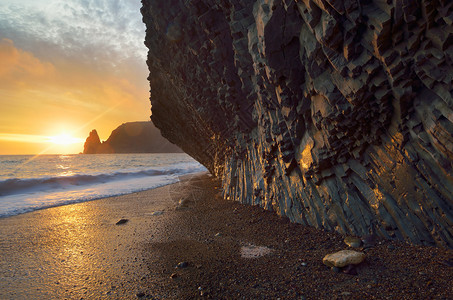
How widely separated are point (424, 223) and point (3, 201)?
1022 inches

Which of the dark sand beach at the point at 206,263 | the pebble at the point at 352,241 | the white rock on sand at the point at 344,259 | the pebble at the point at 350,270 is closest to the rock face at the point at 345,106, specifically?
the pebble at the point at 352,241

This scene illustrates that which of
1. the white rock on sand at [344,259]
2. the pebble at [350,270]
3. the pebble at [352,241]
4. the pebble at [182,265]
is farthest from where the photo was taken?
the pebble at [352,241]

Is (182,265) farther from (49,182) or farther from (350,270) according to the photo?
(49,182)

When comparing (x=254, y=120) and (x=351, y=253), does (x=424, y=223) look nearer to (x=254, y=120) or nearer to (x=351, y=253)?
(x=351, y=253)

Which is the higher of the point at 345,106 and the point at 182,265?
the point at 345,106

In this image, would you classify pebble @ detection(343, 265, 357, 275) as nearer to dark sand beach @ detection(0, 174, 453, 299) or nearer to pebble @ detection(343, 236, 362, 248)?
dark sand beach @ detection(0, 174, 453, 299)

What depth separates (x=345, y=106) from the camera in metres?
6.82

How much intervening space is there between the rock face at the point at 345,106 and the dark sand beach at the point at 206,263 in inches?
38.2

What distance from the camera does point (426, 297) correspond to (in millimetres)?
4473

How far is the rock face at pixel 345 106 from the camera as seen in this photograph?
17.1 ft

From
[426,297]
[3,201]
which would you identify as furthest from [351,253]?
[3,201]

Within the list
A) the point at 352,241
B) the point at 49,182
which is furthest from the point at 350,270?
the point at 49,182

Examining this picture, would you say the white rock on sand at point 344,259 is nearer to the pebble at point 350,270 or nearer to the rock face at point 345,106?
the pebble at point 350,270

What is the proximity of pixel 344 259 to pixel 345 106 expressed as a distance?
4.16 m
